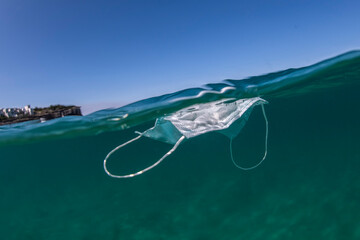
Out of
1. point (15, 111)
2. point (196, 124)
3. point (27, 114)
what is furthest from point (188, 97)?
point (15, 111)

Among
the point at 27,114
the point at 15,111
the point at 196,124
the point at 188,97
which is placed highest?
the point at 15,111

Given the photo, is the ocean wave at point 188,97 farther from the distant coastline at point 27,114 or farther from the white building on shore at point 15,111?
the white building on shore at point 15,111

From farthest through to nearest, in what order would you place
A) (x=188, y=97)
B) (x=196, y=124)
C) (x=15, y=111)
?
(x=15, y=111) < (x=188, y=97) < (x=196, y=124)

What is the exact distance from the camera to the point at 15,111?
10.4 m

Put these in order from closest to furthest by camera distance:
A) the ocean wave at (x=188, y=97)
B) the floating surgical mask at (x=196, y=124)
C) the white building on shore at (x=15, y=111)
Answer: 1. the floating surgical mask at (x=196, y=124)
2. the ocean wave at (x=188, y=97)
3. the white building on shore at (x=15, y=111)

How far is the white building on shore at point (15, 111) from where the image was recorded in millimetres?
10189

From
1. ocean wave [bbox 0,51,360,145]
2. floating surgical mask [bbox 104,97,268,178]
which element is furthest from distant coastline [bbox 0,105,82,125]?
floating surgical mask [bbox 104,97,268,178]

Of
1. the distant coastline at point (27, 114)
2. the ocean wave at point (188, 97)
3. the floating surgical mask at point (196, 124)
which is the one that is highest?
the distant coastline at point (27, 114)

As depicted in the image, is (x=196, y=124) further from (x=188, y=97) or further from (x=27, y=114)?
(x=27, y=114)

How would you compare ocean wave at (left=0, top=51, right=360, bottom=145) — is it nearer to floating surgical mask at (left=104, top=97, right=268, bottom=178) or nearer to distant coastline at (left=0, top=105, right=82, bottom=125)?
distant coastline at (left=0, top=105, right=82, bottom=125)

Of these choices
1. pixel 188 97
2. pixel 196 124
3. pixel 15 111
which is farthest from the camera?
pixel 15 111

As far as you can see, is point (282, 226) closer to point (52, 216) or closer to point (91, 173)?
point (52, 216)

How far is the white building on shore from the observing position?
33.4ft

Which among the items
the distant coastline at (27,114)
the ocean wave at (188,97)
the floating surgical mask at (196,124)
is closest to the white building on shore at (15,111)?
the distant coastline at (27,114)
